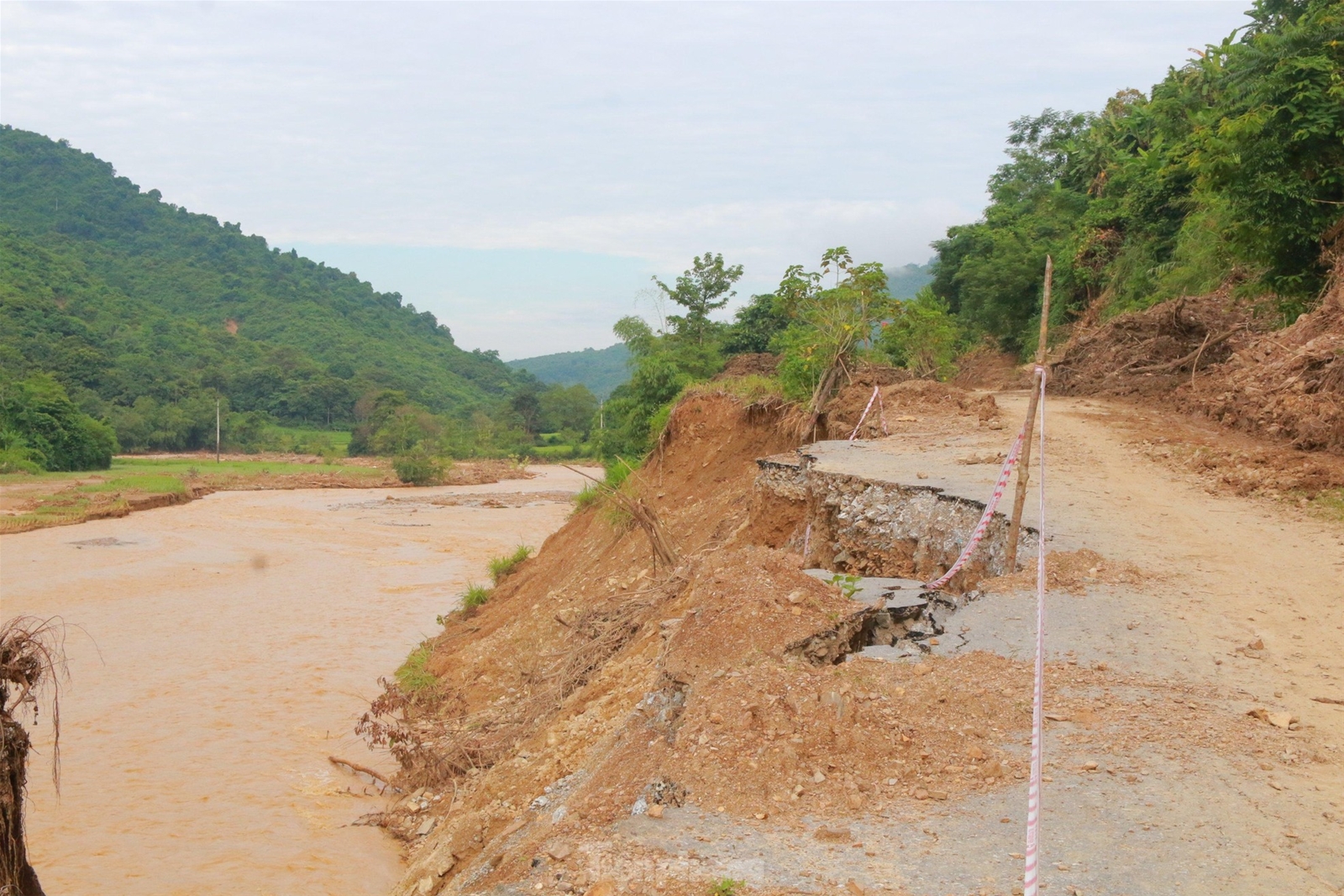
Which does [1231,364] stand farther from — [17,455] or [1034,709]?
[17,455]

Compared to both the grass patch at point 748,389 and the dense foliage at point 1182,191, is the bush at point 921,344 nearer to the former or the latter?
the grass patch at point 748,389

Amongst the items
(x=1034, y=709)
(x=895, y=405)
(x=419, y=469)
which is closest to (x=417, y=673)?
(x=895, y=405)

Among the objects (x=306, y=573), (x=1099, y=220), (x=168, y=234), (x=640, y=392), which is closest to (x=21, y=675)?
(x=640, y=392)

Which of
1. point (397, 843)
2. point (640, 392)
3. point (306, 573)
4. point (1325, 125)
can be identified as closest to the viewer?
point (397, 843)

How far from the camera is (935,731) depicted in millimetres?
5031

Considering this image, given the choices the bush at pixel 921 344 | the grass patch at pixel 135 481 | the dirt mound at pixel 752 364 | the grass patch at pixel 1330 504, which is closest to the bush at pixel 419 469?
the grass patch at pixel 135 481

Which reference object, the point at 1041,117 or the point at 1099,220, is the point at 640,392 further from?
the point at 1041,117

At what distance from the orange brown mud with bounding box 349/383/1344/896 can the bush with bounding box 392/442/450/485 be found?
46.4 m

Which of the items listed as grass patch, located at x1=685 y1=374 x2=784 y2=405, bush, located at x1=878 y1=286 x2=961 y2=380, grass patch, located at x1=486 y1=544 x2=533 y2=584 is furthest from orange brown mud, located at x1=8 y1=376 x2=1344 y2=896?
bush, located at x1=878 y1=286 x2=961 y2=380

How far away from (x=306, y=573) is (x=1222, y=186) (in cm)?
2258

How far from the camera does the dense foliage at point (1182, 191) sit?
45.4 ft

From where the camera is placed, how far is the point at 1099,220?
28.8m

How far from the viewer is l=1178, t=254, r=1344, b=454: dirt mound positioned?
11.2m

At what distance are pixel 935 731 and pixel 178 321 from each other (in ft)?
305
